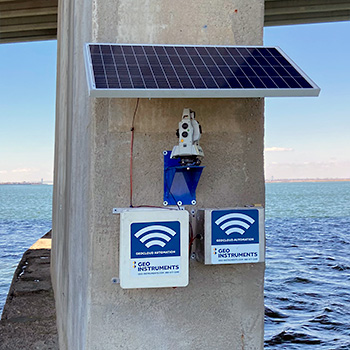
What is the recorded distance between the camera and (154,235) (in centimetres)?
292

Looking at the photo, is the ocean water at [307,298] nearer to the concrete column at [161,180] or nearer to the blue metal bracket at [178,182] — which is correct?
the concrete column at [161,180]

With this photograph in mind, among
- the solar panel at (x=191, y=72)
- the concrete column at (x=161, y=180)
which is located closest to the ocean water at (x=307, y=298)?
the concrete column at (x=161, y=180)

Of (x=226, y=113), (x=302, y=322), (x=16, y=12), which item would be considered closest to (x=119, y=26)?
(x=226, y=113)

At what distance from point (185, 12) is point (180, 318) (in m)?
1.98

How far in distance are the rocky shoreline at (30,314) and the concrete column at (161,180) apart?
219 cm

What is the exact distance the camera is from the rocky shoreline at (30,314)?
206 inches

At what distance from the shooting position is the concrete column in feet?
10.00

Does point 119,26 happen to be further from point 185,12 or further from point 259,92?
point 259,92

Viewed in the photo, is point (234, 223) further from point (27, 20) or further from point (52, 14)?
point (27, 20)

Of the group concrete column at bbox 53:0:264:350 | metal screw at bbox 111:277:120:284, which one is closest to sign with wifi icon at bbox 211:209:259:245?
concrete column at bbox 53:0:264:350

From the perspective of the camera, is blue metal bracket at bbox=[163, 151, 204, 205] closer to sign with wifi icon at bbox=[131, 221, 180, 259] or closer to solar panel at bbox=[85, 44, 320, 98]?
sign with wifi icon at bbox=[131, 221, 180, 259]

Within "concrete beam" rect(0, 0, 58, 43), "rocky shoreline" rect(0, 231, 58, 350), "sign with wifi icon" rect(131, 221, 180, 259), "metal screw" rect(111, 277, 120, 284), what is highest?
"concrete beam" rect(0, 0, 58, 43)

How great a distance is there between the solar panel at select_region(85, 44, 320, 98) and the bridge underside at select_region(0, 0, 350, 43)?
14.9 metres

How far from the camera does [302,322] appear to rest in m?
7.99
